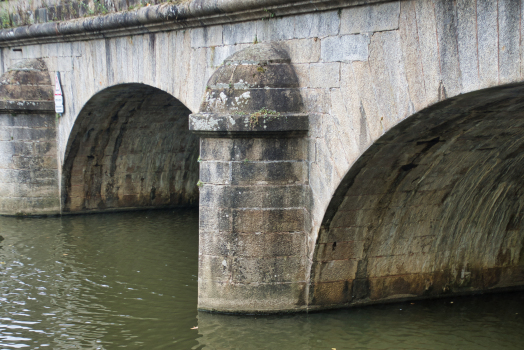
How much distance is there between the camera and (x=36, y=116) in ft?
39.4

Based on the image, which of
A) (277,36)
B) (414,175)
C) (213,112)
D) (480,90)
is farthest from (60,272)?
(480,90)

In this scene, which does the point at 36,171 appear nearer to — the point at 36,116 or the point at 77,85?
the point at 36,116

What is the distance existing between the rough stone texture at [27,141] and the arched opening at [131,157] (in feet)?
1.31

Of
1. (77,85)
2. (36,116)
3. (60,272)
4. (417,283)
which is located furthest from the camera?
(36,116)

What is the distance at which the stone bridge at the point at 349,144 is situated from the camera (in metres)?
4.77

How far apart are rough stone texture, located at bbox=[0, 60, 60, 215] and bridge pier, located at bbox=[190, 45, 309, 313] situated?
6.41m

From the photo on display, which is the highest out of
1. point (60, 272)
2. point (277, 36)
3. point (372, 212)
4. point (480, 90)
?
point (277, 36)

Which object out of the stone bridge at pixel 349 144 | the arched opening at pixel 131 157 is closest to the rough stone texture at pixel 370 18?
the stone bridge at pixel 349 144

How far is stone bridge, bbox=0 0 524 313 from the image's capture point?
4766 millimetres

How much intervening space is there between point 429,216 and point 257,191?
176cm

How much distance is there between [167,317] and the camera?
22.1 feet

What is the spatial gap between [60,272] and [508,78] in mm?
6128

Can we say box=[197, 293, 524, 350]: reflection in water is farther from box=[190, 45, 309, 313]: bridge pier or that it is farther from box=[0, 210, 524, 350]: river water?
box=[190, 45, 309, 313]: bridge pier

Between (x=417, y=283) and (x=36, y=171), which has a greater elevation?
(x=36, y=171)
